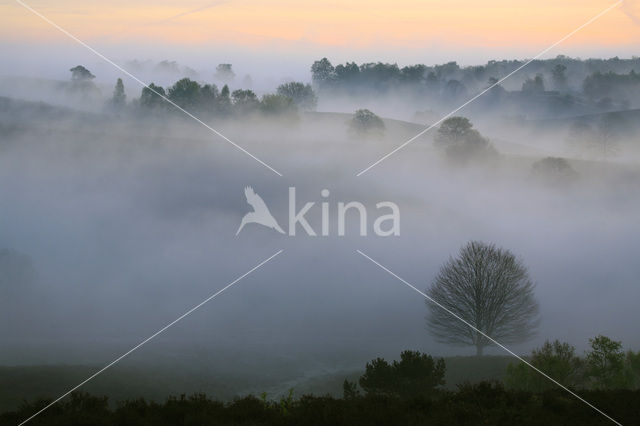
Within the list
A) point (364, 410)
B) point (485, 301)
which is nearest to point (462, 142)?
point (485, 301)

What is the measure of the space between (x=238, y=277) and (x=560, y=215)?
3427 inches

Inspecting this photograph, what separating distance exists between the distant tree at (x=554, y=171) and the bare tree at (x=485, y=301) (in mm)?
103365

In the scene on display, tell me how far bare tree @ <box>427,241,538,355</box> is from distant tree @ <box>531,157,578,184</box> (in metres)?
103

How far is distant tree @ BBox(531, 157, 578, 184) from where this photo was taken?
184750 mm

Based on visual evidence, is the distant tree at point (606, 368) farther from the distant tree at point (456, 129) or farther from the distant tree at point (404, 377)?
the distant tree at point (456, 129)

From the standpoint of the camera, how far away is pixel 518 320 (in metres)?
85.8

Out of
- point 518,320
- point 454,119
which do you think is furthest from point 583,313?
point 454,119

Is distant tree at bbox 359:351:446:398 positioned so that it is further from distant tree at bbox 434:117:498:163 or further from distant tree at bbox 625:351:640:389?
distant tree at bbox 434:117:498:163

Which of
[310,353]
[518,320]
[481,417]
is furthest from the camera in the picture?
[310,353]

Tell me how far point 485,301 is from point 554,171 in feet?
379

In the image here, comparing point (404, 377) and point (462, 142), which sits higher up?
point (462, 142)

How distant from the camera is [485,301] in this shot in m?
83.8

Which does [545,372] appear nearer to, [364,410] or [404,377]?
[404,377]

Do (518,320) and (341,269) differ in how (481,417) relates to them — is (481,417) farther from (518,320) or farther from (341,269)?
(341,269)
